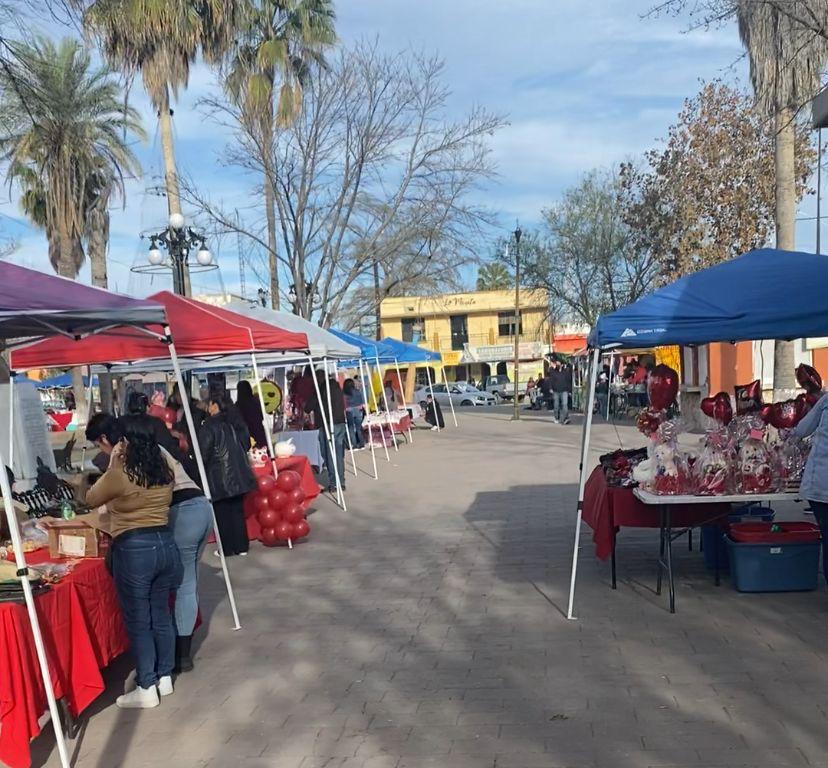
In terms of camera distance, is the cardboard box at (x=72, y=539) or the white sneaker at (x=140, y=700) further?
the cardboard box at (x=72, y=539)

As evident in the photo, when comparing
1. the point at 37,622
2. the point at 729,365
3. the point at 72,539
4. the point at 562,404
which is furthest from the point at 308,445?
the point at 562,404

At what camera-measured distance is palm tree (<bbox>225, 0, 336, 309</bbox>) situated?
1844 cm

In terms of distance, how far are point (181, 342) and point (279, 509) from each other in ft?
6.87

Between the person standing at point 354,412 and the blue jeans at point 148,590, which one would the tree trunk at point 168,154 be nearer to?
the person standing at point 354,412

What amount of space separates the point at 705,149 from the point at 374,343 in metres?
12.0

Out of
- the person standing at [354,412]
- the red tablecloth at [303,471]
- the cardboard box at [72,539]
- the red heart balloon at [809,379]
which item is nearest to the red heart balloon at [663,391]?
the red heart balloon at [809,379]

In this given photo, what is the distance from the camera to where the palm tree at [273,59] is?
18.4 metres

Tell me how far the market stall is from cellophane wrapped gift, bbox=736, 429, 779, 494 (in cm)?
423

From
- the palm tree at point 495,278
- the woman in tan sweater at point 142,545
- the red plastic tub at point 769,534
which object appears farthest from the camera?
the palm tree at point 495,278

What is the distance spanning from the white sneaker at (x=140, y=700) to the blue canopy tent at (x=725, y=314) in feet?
9.44

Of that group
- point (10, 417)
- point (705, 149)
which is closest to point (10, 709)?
point (10, 417)

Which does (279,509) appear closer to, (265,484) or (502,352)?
(265,484)

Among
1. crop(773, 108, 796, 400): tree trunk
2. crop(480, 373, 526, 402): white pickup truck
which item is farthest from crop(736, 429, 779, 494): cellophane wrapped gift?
crop(480, 373, 526, 402): white pickup truck

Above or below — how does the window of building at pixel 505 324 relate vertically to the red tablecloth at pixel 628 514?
above
